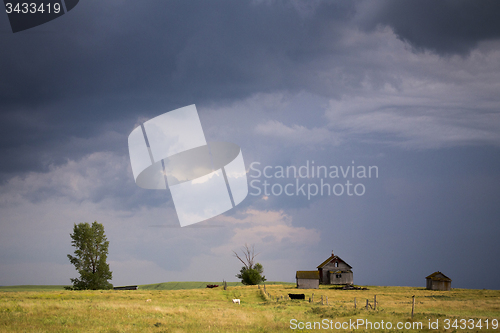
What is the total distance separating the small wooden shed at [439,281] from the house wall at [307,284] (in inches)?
872

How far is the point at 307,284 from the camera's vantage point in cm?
7038

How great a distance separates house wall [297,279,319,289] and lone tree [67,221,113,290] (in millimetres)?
34390

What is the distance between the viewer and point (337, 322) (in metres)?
24.7

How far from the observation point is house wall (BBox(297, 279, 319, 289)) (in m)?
70.2

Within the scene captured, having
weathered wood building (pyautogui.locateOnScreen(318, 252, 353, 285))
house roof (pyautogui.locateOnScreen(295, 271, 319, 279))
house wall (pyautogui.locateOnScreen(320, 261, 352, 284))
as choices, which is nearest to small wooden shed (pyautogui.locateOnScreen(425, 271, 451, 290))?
weathered wood building (pyautogui.locateOnScreen(318, 252, 353, 285))

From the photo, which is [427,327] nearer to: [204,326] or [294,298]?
[204,326]

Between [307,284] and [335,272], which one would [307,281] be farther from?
[335,272]

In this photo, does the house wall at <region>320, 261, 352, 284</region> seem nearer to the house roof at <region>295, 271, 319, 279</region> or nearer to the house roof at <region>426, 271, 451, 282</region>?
the house roof at <region>295, 271, 319, 279</region>

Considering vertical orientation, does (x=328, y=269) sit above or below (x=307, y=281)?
above

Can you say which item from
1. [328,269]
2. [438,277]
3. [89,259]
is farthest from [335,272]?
[89,259]

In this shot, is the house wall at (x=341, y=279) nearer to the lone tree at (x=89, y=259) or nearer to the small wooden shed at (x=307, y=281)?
the small wooden shed at (x=307, y=281)

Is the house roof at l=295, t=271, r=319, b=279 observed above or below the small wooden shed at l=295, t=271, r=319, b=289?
above

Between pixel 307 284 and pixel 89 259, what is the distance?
39.8 meters

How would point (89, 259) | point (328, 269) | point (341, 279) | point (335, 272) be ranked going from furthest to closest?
1. point (328, 269)
2. point (335, 272)
3. point (341, 279)
4. point (89, 259)
